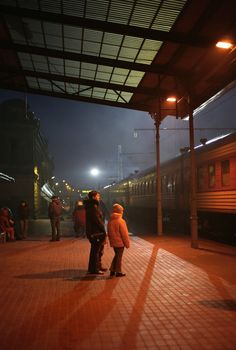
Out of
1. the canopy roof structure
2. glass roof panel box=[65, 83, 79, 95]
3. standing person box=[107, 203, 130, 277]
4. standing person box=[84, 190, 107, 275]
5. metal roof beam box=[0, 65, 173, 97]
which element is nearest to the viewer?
standing person box=[107, 203, 130, 277]

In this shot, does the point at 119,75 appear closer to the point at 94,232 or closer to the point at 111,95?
the point at 111,95

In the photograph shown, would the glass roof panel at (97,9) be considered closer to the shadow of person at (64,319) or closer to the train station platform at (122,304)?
the train station platform at (122,304)

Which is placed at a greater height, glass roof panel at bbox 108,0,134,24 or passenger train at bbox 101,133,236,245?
glass roof panel at bbox 108,0,134,24

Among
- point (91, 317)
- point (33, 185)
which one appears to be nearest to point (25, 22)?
point (91, 317)

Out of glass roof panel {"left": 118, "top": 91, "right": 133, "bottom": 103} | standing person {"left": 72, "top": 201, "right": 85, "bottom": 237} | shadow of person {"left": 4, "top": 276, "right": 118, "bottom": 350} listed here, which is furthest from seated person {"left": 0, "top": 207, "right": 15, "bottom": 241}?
shadow of person {"left": 4, "top": 276, "right": 118, "bottom": 350}

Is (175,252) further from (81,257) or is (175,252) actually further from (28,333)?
(28,333)

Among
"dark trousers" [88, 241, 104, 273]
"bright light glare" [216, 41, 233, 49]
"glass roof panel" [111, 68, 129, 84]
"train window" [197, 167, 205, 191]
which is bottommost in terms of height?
"dark trousers" [88, 241, 104, 273]

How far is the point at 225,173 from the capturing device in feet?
51.1

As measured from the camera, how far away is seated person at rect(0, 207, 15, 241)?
17250mm

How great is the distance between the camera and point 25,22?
42.5 feet

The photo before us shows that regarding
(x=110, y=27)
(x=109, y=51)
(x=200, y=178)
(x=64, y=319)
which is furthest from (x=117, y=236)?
(x=200, y=178)

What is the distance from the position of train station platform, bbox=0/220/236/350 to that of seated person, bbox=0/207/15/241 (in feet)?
17.1

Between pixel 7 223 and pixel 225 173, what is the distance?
343 inches

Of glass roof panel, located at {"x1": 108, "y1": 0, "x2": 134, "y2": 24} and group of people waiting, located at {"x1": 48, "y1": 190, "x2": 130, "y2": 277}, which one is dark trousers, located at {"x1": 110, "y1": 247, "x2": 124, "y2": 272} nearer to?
group of people waiting, located at {"x1": 48, "y1": 190, "x2": 130, "y2": 277}
